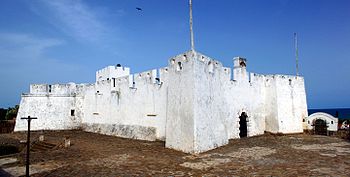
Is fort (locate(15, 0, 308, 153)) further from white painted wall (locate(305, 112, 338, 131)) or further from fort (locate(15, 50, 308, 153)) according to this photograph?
white painted wall (locate(305, 112, 338, 131))

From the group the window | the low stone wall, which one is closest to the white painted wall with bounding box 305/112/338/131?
the low stone wall

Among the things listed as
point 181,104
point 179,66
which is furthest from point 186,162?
point 179,66

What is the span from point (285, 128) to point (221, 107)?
6.96 meters

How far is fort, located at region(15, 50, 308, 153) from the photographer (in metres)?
11.7

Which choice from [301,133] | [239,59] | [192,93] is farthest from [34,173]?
[301,133]

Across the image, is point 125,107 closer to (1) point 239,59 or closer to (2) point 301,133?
(1) point 239,59

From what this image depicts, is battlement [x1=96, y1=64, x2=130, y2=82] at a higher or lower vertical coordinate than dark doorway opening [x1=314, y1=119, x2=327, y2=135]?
higher

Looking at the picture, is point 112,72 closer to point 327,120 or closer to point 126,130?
point 126,130

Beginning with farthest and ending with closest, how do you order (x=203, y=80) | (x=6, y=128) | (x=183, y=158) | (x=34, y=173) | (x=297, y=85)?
(x=6, y=128) → (x=297, y=85) → (x=203, y=80) → (x=183, y=158) → (x=34, y=173)

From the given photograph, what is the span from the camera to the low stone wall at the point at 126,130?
602 inches

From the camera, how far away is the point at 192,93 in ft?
36.9

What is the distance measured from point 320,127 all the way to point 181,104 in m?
13.1

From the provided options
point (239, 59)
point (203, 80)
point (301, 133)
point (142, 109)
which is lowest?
point (301, 133)

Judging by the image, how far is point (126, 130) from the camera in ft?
57.1
